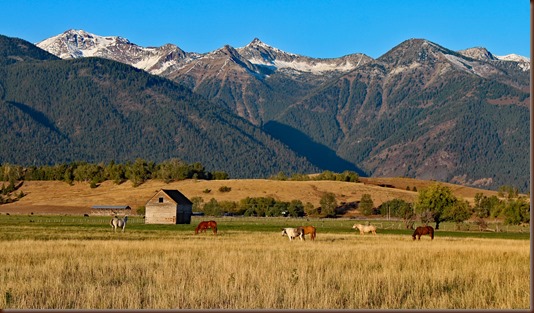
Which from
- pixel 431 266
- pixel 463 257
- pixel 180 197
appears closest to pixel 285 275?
pixel 431 266

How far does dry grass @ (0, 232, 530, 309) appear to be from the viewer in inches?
804

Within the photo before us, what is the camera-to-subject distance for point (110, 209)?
16812 cm

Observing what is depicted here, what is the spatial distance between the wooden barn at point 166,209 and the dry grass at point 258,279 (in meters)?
73.6

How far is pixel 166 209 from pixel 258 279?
294 ft

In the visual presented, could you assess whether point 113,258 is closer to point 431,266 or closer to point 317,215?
point 431,266

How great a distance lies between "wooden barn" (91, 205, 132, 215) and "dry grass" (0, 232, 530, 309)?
127946 mm

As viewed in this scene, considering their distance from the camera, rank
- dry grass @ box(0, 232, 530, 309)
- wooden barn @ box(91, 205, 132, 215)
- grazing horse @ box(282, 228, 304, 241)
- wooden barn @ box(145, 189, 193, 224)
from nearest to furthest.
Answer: dry grass @ box(0, 232, 530, 309) → grazing horse @ box(282, 228, 304, 241) → wooden barn @ box(145, 189, 193, 224) → wooden barn @ box(91, 205, 132, 215)

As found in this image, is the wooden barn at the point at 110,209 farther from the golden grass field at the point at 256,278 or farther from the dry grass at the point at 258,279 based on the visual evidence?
the dry grass at the point at 258,279

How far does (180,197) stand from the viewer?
11769 centimetres

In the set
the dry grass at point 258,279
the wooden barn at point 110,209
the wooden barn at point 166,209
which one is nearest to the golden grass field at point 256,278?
the dry grass at point 258,279

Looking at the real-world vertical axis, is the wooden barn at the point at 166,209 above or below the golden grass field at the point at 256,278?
above

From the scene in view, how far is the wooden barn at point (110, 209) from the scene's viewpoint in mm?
164300

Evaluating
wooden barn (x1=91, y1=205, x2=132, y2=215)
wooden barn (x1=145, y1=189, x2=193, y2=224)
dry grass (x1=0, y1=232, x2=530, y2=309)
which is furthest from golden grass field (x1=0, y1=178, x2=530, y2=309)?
wooden barn (x1=91, y1=205, x2=132, y2=215)

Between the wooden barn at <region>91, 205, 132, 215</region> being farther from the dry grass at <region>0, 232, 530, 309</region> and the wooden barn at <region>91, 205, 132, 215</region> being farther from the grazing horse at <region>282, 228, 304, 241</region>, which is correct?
the dry grass at <region>0, 232, 530, 309</region>
